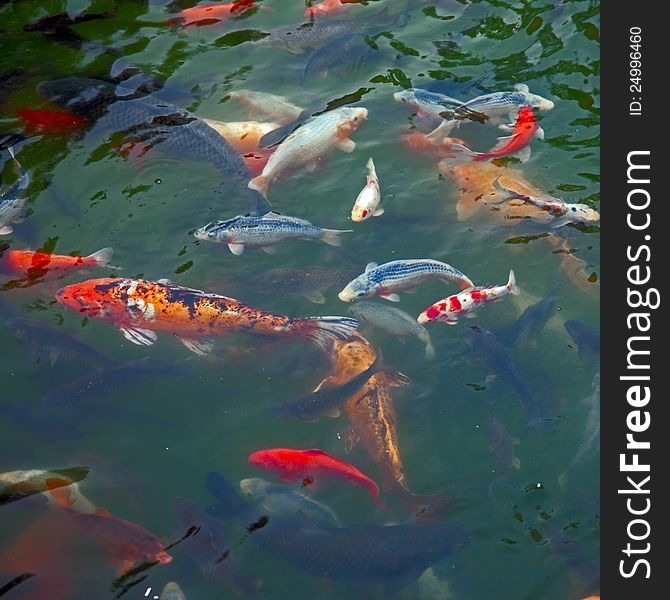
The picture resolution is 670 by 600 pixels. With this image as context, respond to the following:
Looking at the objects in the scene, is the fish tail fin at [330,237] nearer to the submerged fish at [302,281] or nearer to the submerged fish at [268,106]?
the submerged fish at [302,281]

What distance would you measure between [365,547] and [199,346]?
2.15 metres

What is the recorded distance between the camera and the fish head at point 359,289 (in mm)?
6000

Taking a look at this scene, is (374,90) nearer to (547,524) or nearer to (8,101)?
(8,101)

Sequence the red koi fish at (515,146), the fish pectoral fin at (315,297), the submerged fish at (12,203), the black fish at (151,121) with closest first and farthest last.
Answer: the fish pectoral fin at (315,297)
the submerged fish at (12,203)
the black fish at (151,121)
the red koi fish at (515,146)

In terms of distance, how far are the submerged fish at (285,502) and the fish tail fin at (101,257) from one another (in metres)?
2.46

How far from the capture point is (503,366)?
18.2ft

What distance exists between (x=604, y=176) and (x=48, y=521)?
17.9 ft

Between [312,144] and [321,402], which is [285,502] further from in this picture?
[312,144]

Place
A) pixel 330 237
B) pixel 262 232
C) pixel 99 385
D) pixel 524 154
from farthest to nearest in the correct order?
pixel 524 154 → pixel 330 237 → pixel 262 232 → pixel 99 385

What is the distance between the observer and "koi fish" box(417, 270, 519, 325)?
19.2 ft

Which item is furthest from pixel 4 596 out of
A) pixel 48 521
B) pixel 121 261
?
pixel 121 261

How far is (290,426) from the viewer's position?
547 centimetres

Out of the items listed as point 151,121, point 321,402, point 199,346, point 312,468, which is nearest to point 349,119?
point 151,121

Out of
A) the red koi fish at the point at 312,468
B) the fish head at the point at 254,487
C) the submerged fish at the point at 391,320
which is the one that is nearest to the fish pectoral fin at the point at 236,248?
the submerged fish at the point at 391,320
